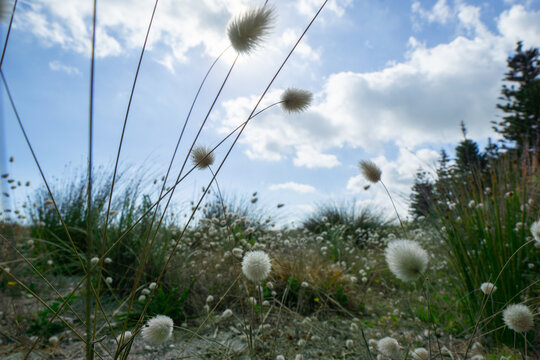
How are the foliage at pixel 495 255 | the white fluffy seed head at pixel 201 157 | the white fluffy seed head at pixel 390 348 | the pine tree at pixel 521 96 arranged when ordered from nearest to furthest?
the white fluffy seed head at pixel 390 348 → the white fluffy seed head at pixel 201 157 → the foliage at pixel 495 255 → the pine tree at pixel 521 96

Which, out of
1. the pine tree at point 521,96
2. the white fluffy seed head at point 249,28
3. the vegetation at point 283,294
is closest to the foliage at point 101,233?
the vegetation at point 283,294

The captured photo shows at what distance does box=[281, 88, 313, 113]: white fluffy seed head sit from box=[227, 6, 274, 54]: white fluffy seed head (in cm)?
35

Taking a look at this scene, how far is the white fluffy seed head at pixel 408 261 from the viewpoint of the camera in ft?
3.58

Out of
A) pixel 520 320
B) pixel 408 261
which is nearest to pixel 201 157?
pixel 408 261

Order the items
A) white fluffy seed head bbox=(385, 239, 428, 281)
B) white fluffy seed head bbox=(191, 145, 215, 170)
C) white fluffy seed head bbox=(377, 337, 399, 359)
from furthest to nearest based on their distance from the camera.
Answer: white fluffy seed head bbox=(191, 145, 215, 170) → white fluffy seed head bbox=(377, 337, 399, 359) → white fluffy seed head bbox=(385, 239, 428, 281)

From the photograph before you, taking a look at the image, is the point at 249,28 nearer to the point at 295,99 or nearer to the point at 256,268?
the point at 295,99

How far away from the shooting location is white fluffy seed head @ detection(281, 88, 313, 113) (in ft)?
5.19

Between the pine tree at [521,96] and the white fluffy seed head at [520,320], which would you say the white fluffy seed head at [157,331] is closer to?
the white fluffy seed head at [520,320]

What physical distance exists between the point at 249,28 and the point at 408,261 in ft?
3.31

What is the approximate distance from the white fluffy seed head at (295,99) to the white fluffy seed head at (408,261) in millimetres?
793

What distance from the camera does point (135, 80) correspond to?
1.18 m

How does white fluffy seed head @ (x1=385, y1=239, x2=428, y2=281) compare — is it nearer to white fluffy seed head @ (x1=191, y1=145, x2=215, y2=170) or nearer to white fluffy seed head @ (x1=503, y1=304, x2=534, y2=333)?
white fluffy seed head @ (x1=503, y1=304, x2=534, y2=333)

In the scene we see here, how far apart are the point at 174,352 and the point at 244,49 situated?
196 cm

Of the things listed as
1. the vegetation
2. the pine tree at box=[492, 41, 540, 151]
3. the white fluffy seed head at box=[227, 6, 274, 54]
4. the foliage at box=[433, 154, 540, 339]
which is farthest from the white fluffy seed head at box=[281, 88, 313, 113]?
the pine tree at box=[492, 41, 540, 151]
